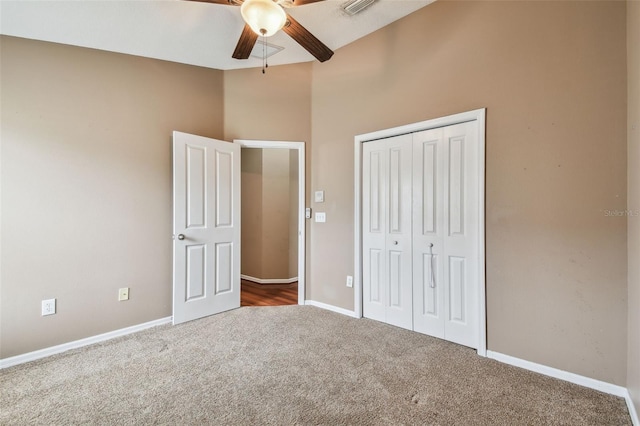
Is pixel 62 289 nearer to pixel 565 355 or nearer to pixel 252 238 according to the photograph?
pixel 252 238

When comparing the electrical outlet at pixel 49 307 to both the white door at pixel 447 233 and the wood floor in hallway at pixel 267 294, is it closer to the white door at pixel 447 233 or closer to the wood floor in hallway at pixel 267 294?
the wood floor in hallway at pixel 267 294

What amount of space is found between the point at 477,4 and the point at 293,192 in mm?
3450

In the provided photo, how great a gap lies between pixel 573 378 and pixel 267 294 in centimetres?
331

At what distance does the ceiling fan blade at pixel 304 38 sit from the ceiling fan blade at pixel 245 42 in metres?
0.26

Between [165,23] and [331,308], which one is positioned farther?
Result: [331,308]

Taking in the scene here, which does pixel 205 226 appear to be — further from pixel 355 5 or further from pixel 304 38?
pixel 355 5

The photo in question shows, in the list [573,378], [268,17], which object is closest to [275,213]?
[268,17]

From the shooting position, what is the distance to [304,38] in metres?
1.99

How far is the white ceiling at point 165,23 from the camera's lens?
2.16 m

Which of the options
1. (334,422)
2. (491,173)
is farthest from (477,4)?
(334,422)

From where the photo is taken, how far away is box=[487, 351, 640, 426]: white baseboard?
1.65 meters

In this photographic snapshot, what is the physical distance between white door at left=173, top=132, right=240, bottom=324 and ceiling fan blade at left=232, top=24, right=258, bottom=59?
1.09 meters

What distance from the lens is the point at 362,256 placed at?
3.05 m

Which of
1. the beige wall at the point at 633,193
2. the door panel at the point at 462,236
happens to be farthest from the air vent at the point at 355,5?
the beige wall at the point at 633,193
